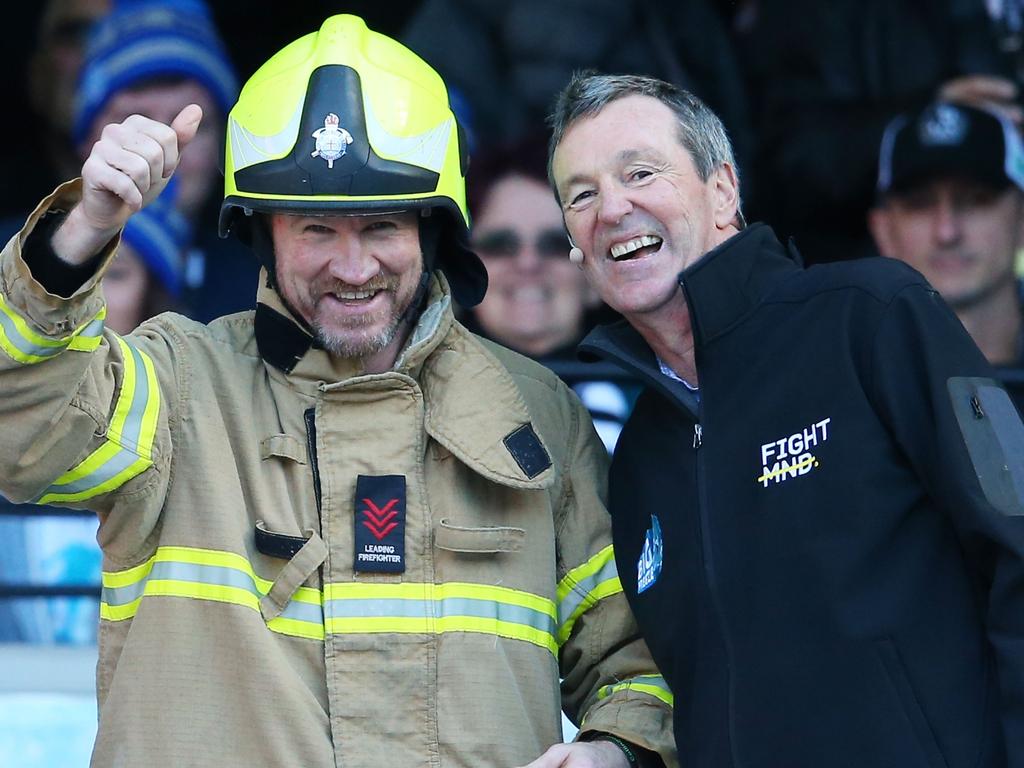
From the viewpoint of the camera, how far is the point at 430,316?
125 inches

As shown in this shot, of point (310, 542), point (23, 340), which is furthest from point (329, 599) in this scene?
point (23, 340)

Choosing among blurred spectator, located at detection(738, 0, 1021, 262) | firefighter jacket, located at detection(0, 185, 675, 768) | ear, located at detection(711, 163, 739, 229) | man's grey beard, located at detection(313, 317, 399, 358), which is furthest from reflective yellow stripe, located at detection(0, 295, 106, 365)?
blurred spectator, located at detection(738, 0, 1021, 262)

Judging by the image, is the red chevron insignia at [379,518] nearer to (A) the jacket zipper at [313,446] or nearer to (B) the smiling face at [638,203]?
(A) the jacket zipper at [313,446]

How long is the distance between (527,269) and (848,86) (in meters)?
1.17

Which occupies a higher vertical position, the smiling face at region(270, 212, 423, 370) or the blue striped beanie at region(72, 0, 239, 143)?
the blue striped beanie at region(72, 0, 239, 143)

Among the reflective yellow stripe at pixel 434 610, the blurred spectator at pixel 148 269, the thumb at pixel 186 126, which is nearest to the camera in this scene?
the thumb at pixel 186 126

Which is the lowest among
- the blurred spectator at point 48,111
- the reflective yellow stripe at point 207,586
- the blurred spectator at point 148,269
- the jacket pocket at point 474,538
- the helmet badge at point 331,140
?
the reflective yellow stripe at point 207,586

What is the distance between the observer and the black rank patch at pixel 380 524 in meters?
2.89

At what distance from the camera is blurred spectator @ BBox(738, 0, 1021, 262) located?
5305 mm

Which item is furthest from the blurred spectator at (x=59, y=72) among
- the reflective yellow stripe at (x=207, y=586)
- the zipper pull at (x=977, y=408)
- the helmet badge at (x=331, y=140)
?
the zipper pull at (x=977, y=408)

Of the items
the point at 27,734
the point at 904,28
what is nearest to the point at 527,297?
the point at 904,28

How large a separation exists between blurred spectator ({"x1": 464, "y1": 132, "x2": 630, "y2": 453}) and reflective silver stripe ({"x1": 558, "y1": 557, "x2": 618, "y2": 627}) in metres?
2.11

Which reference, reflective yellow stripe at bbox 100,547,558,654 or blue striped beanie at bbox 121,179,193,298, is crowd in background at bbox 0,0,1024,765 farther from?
reflective yellow stripe at bbox 100,547,558,654

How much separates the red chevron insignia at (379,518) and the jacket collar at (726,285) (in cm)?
61
